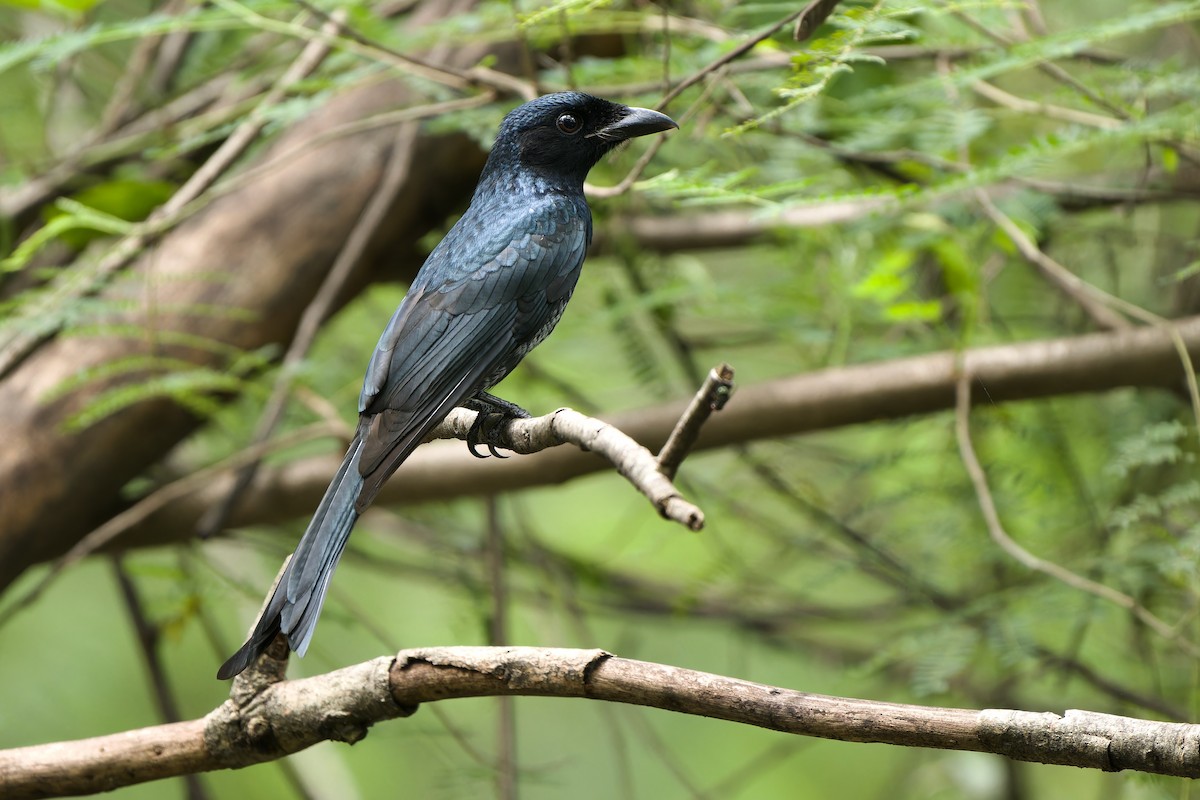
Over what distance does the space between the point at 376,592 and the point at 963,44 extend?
4.47m

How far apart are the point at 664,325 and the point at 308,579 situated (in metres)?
2.45

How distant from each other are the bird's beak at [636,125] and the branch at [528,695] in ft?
4.09

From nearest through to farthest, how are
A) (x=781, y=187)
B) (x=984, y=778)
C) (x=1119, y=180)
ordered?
(x=781, y=187), (x=1119, y=180), (x=984, y=778)

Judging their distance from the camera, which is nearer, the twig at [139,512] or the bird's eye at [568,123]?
the bird's eye at [568,123]

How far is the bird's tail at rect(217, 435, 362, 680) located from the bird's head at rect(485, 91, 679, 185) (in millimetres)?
1038

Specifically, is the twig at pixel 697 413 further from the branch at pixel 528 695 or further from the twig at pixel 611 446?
Result: the branch at pixel 528 695

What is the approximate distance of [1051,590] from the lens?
12.2 ft

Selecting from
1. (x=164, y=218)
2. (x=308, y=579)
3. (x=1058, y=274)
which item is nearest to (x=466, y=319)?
(x=308, y=579)

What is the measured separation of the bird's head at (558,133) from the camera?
272cm

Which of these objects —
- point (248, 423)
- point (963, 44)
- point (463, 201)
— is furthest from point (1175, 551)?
point (248, 423)

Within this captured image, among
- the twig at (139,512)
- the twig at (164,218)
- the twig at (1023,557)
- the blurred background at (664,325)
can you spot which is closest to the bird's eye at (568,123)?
the blurred background at (664,325)

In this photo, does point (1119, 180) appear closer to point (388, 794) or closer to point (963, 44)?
point (963, 44)

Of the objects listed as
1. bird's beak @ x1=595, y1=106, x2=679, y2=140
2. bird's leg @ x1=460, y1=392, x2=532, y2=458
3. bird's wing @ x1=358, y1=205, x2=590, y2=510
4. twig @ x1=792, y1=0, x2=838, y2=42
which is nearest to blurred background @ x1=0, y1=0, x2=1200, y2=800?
bird's beak @ x1=595, y1=106, x2=679, y2=140

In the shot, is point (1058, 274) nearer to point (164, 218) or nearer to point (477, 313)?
point (477, 313)
